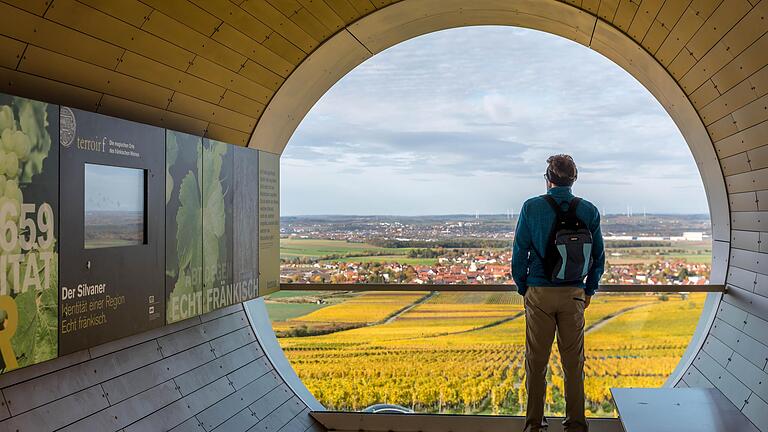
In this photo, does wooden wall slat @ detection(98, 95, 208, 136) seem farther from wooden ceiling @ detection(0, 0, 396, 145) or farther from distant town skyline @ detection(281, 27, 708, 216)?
distant town skyline @ detection(281, 27, 708, 216)

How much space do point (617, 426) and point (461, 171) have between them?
3155 mm

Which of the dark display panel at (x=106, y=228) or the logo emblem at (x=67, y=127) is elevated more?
the logo emblem at (x=67, y=127)

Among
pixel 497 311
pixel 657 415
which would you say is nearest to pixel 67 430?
pixel 657 415

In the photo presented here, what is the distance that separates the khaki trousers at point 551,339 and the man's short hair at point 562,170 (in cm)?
68

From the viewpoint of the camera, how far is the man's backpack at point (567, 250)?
4.21 metres

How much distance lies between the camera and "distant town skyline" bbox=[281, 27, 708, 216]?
687 centimetres

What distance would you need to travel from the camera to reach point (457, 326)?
5.94 metres

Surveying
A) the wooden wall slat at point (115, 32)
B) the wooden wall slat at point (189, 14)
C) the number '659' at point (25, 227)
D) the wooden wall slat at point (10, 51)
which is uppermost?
the wooden wall slat at point (189, 14)

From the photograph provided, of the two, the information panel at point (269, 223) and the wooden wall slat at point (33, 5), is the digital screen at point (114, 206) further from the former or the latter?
the information panel at point (269, 223)

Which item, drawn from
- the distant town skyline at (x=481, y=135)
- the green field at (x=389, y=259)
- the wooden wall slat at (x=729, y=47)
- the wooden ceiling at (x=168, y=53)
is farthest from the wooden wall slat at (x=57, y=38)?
the wooden wall slat at (x=729, y=47)

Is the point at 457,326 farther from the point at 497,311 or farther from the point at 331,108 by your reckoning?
the point at 331,108

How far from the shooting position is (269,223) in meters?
6.16

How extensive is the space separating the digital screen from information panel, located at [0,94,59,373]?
32 centimetres

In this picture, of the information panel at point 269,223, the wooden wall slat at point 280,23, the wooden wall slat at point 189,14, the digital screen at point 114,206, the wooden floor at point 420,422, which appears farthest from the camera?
the information panel at point 269,223
